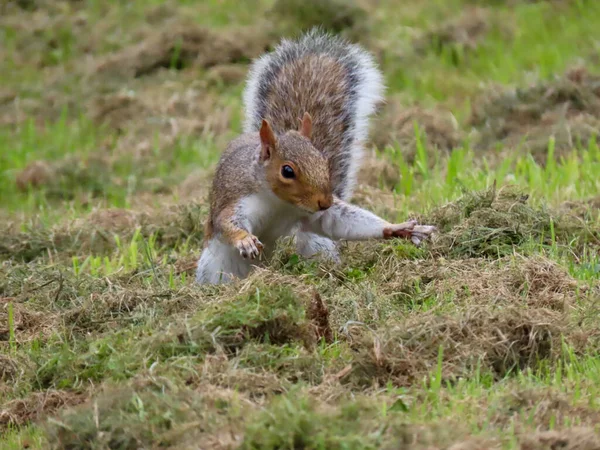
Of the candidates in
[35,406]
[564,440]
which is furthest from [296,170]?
[564,440]

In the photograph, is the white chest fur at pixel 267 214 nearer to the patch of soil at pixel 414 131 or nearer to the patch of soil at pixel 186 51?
the patch of soil at pixel 414 131

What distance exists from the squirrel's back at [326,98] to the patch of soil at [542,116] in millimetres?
1903

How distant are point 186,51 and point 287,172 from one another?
18.8 feet

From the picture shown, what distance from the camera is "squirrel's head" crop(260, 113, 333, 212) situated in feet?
15.4

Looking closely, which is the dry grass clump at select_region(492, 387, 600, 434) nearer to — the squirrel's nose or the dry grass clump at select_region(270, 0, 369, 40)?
the squirrel's nose

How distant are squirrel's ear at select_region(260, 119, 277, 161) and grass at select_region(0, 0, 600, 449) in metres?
0.42

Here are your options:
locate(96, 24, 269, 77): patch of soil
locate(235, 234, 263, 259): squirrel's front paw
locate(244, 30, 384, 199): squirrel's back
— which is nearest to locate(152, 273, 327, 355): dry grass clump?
locate(235, 234, 263, 259): squirrel's front paw

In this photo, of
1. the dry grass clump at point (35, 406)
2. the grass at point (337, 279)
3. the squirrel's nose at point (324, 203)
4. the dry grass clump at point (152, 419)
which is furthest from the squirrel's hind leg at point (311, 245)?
the dry grass clump at point (152, 419)

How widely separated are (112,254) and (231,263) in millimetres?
1322

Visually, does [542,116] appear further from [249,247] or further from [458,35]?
[249,247]

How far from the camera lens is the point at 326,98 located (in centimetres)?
543

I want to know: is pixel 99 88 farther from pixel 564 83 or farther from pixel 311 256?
pixel 311 256

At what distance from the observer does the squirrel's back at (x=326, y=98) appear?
5.41 metres

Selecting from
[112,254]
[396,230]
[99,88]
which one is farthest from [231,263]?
[99,88]
